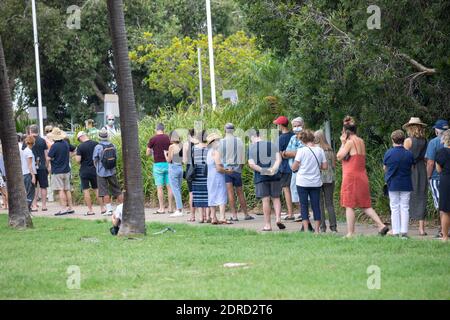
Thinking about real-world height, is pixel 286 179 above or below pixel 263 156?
below

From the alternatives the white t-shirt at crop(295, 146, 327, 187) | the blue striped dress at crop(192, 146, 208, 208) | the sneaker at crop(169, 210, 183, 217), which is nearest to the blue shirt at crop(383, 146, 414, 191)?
the white t-shirt at crop(295, 146, 327, 187)

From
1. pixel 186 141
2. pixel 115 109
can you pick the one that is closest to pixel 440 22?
pixel 186 141

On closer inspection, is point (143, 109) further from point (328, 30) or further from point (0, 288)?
point (0, 288)

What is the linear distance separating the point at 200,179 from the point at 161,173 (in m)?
3.01

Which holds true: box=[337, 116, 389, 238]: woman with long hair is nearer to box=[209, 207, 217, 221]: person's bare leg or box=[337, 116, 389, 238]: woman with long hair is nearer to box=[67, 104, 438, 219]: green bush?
box=[67, 104, 438, 219]: green bush

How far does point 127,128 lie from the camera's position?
16062 mm

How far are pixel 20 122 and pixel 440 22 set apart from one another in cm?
3118

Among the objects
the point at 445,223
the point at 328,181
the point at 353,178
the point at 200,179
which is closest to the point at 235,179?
the point at 200,179

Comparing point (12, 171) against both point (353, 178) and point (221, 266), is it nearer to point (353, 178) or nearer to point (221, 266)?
point (353, 178)

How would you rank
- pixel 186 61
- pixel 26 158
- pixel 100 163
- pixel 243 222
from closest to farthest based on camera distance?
pixel 243 222 < pixel 100 163 < pixel 26 158 < pixel 186 61

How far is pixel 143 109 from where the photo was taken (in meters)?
54.3

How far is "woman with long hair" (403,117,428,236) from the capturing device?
16109 mm

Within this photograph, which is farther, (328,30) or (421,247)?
(328,30)
